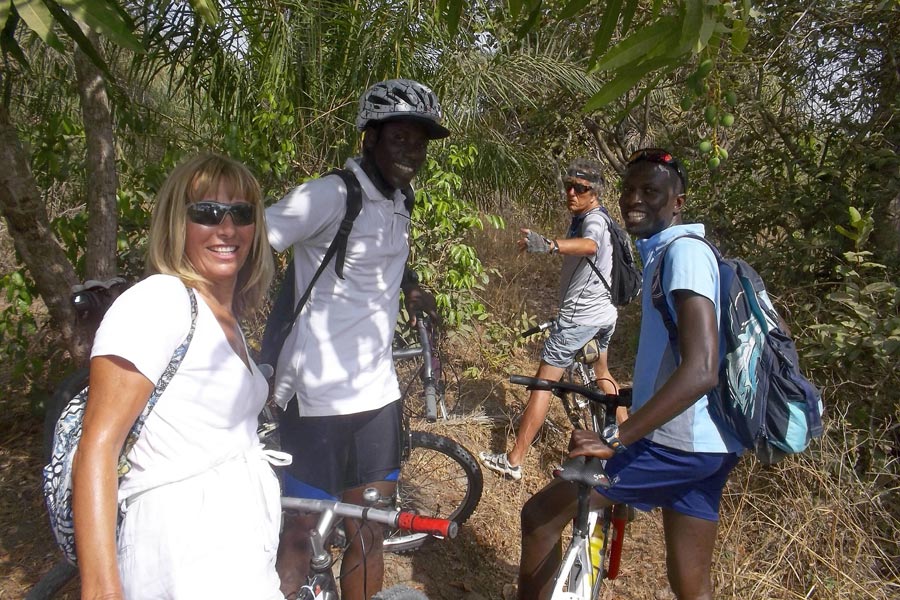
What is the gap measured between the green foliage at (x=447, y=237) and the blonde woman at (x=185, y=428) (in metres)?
2.45

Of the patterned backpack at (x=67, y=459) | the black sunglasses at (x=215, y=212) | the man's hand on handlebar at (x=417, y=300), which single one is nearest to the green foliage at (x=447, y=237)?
the man's hand on handlebar at (x=417, y=300)

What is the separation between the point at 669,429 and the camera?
2.04 meters

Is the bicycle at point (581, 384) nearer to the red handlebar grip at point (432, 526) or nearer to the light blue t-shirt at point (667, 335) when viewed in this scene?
the light blue t-shirt at point (667, 335)

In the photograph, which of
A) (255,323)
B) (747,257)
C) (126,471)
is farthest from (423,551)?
(747,257)

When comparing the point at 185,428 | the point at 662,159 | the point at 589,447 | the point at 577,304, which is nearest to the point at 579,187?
the point at 577,304

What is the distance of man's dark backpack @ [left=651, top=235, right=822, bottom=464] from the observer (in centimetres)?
195

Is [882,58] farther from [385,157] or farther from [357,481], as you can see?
[357,481]

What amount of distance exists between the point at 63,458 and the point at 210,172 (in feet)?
2.31

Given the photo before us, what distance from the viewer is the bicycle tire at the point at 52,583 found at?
7.39 ft

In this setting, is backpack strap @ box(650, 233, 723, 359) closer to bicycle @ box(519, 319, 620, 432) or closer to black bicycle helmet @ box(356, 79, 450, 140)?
black bicycle helmet @ box(356, 79, 450, 140)

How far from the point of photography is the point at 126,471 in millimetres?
1341

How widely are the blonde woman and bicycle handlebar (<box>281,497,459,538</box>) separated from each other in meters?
0.17

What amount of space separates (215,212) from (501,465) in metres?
2.90

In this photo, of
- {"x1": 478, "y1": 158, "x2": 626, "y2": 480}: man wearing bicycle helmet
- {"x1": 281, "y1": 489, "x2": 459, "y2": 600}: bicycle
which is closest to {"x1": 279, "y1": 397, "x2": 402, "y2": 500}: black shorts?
{"x1": 281, "y1": 489, "x2": 459, "y2": 600}: bicycle
